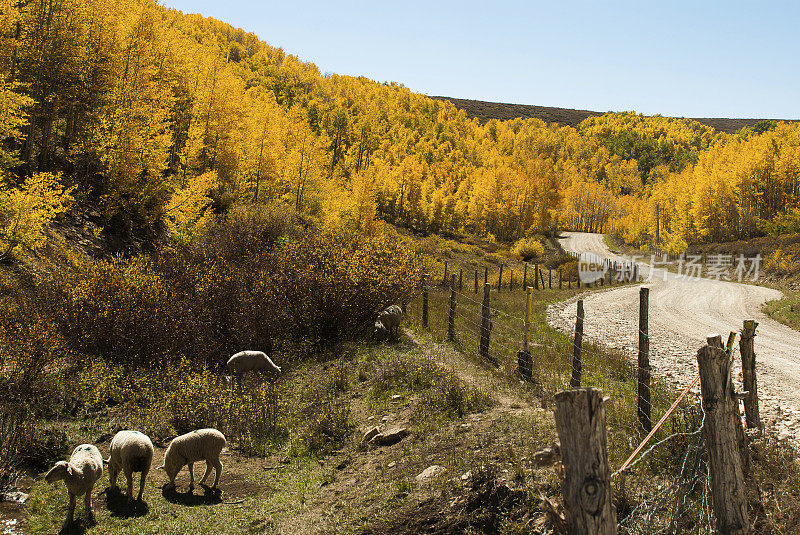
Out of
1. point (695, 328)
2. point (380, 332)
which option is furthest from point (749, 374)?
point (695, 328)

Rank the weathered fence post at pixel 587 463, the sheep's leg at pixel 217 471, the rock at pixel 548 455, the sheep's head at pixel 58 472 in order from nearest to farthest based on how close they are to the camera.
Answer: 1. the weathered fence post at pixel 587 463
2. the rock at pixel 548 455
3. the sheep's head at pixel 58 472
4. the sheep's leg at pixel 217 471

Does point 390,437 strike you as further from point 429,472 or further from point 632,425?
point 632,425

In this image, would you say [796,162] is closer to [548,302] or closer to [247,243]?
[548,302]

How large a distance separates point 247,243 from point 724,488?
61.0 ft

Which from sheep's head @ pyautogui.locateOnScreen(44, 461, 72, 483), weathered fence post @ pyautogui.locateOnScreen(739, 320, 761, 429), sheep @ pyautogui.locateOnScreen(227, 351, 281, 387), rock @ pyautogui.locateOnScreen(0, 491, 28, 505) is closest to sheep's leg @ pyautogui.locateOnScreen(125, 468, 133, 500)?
sheep's head @ pyautogui.locateOnScreen(44, 461, 72, 483)

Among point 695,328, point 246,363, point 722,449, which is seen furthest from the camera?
point 695,328

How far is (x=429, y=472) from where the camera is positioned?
650 cm

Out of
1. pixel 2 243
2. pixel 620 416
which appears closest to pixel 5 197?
pixel 2 243

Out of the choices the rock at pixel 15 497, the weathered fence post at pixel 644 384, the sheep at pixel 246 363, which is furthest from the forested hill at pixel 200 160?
the weathered fence post at pixel 644 384

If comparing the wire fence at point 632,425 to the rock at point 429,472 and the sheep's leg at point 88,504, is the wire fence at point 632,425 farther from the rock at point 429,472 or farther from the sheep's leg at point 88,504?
the sheep's leg at point 88,504

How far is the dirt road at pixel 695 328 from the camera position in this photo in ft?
33.5

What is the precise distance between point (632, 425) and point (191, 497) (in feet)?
20.2

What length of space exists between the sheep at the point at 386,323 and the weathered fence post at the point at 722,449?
979cm

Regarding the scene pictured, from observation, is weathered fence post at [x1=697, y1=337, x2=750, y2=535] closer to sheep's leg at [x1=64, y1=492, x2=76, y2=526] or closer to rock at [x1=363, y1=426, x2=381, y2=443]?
rock at [x1=363, y1=426, x2=381, y2=443]
